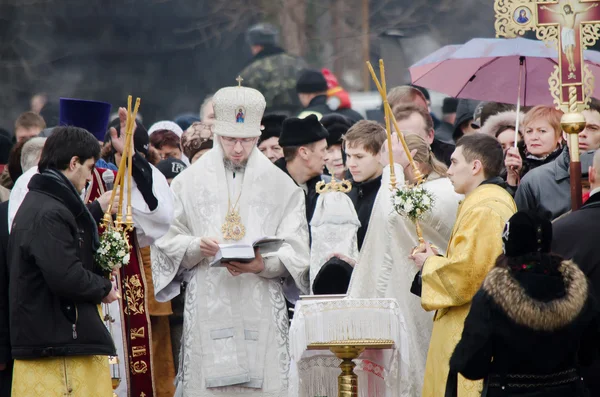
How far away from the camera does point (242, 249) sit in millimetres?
8867

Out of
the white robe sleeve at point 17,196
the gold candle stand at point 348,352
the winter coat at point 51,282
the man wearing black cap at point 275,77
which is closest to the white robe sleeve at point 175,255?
the white robe sleeve at point 17,196

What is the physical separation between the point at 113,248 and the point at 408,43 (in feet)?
43.8

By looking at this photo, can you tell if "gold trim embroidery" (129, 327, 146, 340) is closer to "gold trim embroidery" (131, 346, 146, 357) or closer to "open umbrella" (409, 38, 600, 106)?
"gold trim embroidery" (131, 346, 146, 357)

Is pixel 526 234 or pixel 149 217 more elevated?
pixel 149 217

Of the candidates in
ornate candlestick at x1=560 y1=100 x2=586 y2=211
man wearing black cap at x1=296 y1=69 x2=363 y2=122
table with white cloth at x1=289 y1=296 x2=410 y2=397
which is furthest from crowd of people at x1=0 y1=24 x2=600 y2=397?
man wearing black cap at x1=296 y1=69 x2=363 y2=122

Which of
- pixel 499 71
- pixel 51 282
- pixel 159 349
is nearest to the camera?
pixel 51 282

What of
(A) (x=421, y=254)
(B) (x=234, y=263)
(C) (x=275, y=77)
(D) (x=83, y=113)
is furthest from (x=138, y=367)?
(C) (x=275, y=77)

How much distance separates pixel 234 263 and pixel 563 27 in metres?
2.71

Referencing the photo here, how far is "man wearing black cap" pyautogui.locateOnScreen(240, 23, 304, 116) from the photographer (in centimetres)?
1791

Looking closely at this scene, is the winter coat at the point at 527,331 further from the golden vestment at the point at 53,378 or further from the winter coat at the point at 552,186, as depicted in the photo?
the golden vestment at the point at 53,378

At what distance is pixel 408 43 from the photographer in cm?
2095

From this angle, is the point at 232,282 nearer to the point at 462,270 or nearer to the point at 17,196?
the point at 17,196

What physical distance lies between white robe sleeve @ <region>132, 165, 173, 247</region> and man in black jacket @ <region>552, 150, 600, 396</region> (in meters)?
3.10

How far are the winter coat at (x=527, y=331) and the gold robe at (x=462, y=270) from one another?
40.6 inches
